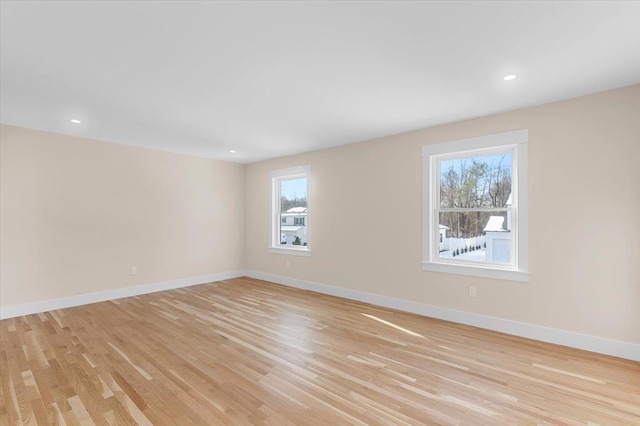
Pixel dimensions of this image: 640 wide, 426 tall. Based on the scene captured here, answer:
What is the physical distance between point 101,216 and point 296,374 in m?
4.26

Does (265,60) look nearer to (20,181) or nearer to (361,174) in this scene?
(361,174)

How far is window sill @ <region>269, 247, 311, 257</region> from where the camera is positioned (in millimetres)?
5741

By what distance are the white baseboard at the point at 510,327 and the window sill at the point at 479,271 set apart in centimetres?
48

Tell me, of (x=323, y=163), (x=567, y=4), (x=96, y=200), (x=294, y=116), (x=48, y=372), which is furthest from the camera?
(x=323, y=163)

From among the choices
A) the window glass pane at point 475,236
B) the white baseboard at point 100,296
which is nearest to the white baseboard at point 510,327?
the window glass pane at point 475,236

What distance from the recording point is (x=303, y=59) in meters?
2.41

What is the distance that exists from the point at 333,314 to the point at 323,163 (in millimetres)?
2619

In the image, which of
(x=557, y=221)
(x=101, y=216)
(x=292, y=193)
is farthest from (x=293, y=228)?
(x=557, y=221)

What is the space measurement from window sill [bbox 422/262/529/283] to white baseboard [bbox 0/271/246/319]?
14.2ft

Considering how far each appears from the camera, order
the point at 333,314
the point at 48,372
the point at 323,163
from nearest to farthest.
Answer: the point at 48,372 → the point at 333,314 → the point at 323,163

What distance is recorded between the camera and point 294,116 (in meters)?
3.73

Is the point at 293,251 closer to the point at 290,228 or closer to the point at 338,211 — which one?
the point at 290,228

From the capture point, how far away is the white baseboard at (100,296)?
13.6 feet

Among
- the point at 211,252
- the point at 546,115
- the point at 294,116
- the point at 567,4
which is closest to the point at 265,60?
the point at 294,116
